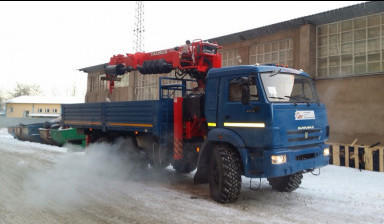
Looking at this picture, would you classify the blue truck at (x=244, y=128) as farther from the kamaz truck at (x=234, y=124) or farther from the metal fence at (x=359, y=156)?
the metal fence at (x=359, y=156)

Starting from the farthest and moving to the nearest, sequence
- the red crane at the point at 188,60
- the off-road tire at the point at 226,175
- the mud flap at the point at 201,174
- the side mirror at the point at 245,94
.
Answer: the red crane at the point at 188,60
the mud flap at the point at 201,174
the off-road tire at the point at 226,175
the side mirror at the point at 245,94

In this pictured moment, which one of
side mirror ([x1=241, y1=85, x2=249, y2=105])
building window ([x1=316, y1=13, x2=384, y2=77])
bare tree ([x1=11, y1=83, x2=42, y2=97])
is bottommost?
side mirror ([x1=241, y1=85, x2=249, y2=105])

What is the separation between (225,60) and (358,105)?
794cm

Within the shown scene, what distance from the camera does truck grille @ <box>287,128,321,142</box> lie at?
5.69 metres

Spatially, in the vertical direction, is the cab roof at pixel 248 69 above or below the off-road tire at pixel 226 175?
above

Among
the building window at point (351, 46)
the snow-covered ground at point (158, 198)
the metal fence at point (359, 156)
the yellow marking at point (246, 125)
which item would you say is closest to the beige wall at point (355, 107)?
the building window at point (351, 46)

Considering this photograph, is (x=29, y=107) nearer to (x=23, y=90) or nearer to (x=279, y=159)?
(x=23, y=90)

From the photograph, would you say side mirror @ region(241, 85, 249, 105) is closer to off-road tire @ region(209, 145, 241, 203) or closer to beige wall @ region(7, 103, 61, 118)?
off-road tire @ region(209, 145, 241, 203)

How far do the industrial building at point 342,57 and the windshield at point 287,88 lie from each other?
6.97m

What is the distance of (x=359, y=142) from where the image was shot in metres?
12.2

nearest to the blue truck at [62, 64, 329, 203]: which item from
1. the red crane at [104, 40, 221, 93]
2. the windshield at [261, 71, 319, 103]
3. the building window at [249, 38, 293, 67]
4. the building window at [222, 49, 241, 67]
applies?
the windshield at [261, 71, 319, 103]

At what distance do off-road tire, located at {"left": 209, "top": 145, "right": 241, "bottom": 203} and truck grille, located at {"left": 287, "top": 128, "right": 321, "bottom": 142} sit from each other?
1124 millimetres

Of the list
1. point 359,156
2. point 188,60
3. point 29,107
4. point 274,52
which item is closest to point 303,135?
point 188,60

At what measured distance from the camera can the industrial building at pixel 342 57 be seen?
12055 mm
